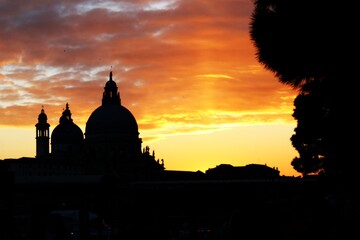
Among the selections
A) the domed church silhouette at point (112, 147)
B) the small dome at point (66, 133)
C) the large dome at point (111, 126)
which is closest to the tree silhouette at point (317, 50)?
the domed church silhouette at point (112, 147)

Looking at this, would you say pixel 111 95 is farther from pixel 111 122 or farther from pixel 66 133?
pixel 66 133

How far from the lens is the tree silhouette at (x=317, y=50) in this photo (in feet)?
57.6

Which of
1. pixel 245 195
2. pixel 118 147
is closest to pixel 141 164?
pixel 118 147

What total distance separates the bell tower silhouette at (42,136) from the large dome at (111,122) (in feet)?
58.8

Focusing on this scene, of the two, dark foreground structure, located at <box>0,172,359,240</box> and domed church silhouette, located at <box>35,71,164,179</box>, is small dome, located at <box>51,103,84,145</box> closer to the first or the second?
domed church silhouette, located at <box>35,71,164,179</box>

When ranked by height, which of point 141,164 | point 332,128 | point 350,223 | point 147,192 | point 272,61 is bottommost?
point 350,223

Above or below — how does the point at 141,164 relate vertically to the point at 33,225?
above

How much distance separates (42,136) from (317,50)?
166475 millimetres

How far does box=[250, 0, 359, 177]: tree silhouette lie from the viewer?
1756 cm

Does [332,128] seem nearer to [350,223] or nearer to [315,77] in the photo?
[315,77]

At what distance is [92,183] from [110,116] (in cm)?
14352

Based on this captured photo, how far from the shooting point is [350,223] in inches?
459

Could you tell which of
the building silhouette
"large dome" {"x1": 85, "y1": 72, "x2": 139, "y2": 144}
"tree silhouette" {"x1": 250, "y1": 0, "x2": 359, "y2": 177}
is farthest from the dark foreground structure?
"large dome" {"x1": 85, "y1": 72, "x2": 139, "y2": 144}

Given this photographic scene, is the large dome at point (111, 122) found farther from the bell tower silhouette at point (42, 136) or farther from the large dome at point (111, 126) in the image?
the bell tower silhouette at point (42, 136)
